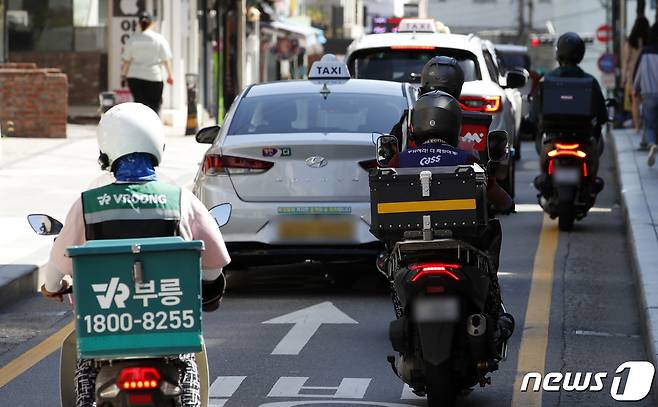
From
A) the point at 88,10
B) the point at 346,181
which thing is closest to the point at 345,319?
the point at 346,181

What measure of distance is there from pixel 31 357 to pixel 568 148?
6813 mm

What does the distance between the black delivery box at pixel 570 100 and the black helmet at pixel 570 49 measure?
1.01ft

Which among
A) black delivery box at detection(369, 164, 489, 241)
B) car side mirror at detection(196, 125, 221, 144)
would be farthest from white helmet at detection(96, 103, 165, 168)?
car side mirror at detection(196, 125, 221, 144)

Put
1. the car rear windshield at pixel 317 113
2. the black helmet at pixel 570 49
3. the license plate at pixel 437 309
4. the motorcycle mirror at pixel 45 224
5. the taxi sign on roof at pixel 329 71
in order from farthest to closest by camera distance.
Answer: the black helmet at pixel 570 49
the taxi sign on roof at pixel 329 71
the car rear windshield at pixel 317 113
the license plate at pixel 437 309
the motorcycle mirror at pixel 45 224

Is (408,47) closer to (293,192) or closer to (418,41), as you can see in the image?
(418,41)

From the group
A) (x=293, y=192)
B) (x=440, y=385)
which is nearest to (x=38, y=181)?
(x=293, y=192)

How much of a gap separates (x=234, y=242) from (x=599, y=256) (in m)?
3.66

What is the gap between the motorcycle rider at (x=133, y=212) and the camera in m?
5.79

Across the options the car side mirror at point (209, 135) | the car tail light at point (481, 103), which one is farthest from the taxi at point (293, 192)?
the car tail light at point (481, 103)

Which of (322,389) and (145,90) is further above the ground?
(145,90)

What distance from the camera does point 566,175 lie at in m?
15.3

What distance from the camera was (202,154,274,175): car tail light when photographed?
1177 centimetres

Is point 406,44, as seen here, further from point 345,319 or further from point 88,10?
point 88,10

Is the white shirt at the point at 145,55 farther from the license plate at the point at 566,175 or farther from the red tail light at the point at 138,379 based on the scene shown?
the red tail light at the point at 138,379
